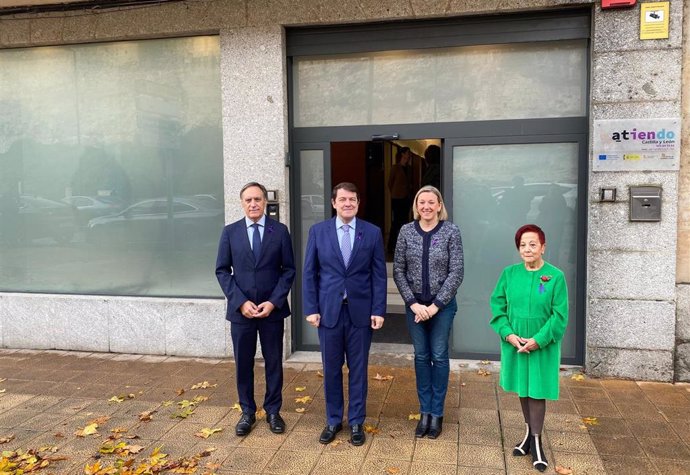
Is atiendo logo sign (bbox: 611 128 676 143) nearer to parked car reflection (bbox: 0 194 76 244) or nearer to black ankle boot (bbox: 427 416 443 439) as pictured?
black ankle boot (bbox: 427 416 443 439)

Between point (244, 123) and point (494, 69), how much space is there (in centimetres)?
259

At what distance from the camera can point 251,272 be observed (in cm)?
427

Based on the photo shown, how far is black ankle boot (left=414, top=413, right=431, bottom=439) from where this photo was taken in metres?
4.19

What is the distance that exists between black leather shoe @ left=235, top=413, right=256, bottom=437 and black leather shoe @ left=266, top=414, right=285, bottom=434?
125 mm

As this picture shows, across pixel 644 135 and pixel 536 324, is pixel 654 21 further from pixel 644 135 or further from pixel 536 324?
pixel 536 324

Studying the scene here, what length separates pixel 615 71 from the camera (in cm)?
525

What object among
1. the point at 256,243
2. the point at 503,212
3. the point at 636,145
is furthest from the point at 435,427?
the point at 636,145

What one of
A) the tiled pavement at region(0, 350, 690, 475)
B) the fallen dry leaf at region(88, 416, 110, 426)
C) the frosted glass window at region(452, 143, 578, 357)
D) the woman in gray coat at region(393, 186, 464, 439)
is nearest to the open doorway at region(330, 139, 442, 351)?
the frosted glass window at region(452, 143, 578, 357)

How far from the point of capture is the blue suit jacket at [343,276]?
4082 millimetres

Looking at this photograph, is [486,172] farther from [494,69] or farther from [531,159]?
[494,69]

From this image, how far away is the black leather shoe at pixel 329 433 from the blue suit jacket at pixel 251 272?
0.89 metres

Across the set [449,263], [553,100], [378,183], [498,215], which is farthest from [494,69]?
[378,183]

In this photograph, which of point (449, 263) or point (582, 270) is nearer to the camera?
point (449, 263)

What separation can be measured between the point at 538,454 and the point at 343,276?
172 cm
